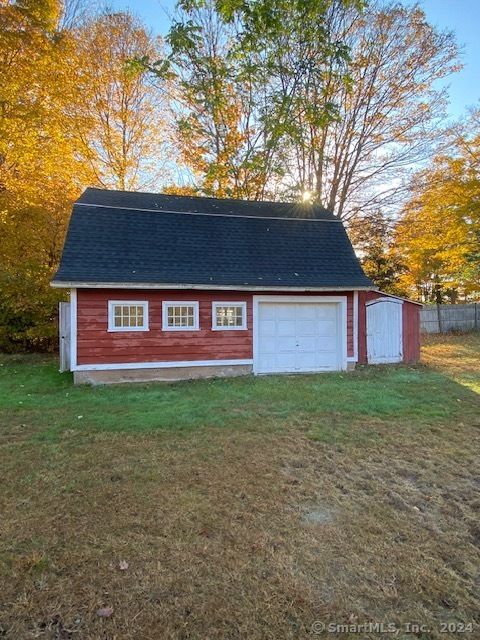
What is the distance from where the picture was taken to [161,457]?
4773 mm

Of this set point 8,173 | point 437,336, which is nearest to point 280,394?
point 8,173

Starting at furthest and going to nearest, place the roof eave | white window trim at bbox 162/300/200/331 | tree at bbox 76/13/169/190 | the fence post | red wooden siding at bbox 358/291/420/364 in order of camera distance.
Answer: the fence post < tree at bbox 76/13/169/190 < red wooden siding at bbox 358/291/420/364 < white window trim at bbox 162/300/200/331 < the roof eave

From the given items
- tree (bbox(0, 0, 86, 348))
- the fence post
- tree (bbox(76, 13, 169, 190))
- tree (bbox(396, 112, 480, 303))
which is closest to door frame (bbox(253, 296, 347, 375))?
tree (bbox(0, 0, 86, 348))

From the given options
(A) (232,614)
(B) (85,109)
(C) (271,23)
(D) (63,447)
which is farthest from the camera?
(B) (85,109)

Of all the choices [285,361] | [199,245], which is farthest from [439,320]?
[199,245]

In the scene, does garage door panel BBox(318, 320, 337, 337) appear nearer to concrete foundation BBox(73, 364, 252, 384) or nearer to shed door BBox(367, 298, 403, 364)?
shed door BBox(367, 298, 403, 364)

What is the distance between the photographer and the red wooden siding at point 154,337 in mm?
9391

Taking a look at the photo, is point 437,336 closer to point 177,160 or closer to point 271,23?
point 177,160

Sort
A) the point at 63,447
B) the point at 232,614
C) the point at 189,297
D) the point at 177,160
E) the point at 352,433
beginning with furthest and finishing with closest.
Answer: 1. the point at 177,160
2. the point at 189,297
3. the point at 352,433
4. the point at 63,447
5. the point at 232,614

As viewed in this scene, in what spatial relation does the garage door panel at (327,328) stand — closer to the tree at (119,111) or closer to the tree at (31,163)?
the tree at (31,163)

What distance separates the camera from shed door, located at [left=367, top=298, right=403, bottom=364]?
11758 millimetres

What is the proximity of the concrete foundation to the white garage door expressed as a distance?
726mm

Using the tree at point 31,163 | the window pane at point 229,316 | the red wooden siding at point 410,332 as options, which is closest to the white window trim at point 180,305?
the window pane at point 229,316

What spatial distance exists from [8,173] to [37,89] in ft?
10.5
